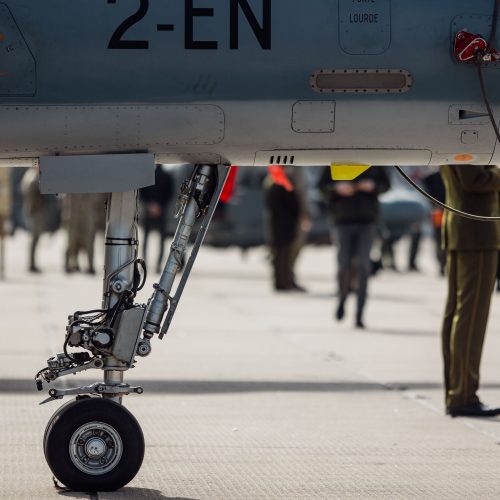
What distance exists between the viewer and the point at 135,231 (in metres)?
7.30

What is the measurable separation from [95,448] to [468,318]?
3318 mm

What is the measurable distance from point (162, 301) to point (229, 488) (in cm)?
97

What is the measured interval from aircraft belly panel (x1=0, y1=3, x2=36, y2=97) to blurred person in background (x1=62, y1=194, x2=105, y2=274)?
51.8 feet

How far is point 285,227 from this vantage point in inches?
806

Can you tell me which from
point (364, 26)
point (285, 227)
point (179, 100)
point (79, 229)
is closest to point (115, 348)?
point (179, 100)

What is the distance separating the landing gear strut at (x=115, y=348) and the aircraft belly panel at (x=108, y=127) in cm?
27

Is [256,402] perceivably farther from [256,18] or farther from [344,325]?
[344,325]

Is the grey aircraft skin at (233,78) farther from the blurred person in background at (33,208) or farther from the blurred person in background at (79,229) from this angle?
the blurred person in background at (79,229)

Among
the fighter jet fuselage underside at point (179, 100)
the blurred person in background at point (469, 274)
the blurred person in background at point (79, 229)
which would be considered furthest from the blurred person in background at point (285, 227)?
the fighter jet fuselage underside at point (179, 100)

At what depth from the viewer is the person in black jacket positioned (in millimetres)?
15258

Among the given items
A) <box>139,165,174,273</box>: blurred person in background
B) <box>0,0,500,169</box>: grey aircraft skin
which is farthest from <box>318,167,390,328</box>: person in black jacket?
<box>139,165,174,273</box>: blurred person in background

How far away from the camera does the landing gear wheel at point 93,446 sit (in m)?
6.84

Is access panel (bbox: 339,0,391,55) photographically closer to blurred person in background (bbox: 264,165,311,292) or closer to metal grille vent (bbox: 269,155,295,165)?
metal grille vent (bbox: 269,155,295,165)

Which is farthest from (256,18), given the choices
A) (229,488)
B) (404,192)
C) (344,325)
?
(404,192)
